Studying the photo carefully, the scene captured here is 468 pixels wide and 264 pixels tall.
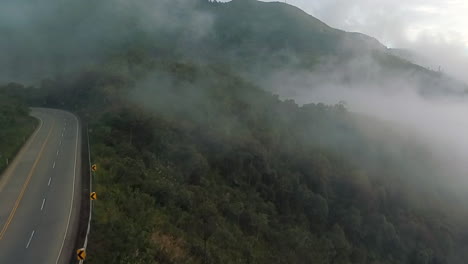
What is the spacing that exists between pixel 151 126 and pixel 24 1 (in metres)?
146

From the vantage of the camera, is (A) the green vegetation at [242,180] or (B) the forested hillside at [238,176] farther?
(B) the forested hillside at [238,176]

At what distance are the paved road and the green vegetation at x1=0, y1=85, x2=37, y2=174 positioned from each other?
0.86m

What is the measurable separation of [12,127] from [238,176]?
32.3 metres

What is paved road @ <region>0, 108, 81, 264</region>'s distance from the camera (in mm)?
22531

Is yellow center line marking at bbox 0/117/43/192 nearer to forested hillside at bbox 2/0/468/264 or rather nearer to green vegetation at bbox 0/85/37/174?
green vegetation at bbox 0/85/37/174

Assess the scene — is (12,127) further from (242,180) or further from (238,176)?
(242,180)

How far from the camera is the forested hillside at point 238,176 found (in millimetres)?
31219

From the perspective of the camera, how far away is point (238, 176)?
66.5 m

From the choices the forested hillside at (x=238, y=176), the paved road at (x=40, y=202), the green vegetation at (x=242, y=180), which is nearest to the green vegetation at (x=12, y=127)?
the paved road at (x=40, y=202)

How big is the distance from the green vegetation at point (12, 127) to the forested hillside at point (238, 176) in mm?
7688

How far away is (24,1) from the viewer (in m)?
168

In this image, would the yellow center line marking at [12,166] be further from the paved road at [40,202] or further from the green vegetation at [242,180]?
the green vegetation at [242,180]

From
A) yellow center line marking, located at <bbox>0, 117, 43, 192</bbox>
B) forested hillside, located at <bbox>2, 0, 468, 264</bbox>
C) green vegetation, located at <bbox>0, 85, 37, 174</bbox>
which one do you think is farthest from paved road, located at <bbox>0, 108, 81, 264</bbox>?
forested hillside, located at <bbox>2, 0, 468, 264</bbox>

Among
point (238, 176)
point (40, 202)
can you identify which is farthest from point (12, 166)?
point (238, 176)
